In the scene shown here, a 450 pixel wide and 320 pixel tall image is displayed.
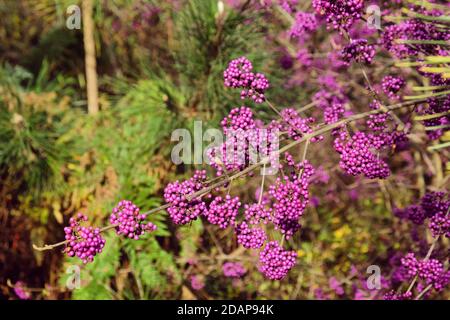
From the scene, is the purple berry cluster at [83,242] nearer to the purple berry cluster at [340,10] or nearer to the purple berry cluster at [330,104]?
the purple berry cluster at [330,104]

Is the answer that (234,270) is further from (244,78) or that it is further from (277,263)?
(244,78)

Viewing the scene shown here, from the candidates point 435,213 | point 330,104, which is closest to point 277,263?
point 435,213

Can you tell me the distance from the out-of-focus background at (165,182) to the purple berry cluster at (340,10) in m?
0.95

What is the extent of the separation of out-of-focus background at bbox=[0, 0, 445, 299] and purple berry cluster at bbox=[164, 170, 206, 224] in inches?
41.9

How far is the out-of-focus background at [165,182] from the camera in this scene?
238 centimetres

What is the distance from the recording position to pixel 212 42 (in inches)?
93.3

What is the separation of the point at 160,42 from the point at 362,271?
2110 millimetres

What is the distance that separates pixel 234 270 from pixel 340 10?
1675 millimetres

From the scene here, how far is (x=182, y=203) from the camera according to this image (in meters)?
1.20
